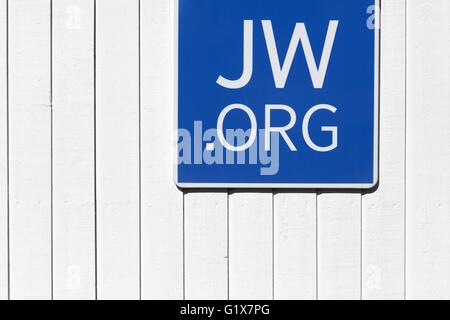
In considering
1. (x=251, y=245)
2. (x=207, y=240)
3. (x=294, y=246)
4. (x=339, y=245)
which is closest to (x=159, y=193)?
(x=207, y=240)

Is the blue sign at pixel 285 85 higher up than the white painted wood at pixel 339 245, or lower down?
higher up

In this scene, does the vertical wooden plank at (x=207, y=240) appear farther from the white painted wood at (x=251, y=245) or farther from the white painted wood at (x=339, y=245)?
the white painted wood at (x=339, y=245)

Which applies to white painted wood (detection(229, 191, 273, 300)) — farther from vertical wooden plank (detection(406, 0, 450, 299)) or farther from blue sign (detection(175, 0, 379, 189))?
vertical wooden plank (detection(406, 0, 450, 299))

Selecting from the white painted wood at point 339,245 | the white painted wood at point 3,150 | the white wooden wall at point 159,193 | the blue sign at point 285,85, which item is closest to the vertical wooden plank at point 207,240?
the white wooden wall at point 159,193

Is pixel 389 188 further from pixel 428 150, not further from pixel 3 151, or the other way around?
pixel 3 151

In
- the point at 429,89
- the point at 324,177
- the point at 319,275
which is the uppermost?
the point at 429,89

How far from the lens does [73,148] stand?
5.75ft

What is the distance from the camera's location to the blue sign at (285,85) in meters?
1.70

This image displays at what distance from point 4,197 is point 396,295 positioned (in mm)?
1100

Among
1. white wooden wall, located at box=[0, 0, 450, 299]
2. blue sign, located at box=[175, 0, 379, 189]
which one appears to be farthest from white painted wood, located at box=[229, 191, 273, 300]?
blue sign, located at box=[175, 0, 379, 189]

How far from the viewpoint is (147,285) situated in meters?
1.77

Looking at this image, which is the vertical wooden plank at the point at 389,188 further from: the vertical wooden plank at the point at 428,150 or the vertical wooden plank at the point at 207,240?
the vertical wooden plank at the point at 207,240
